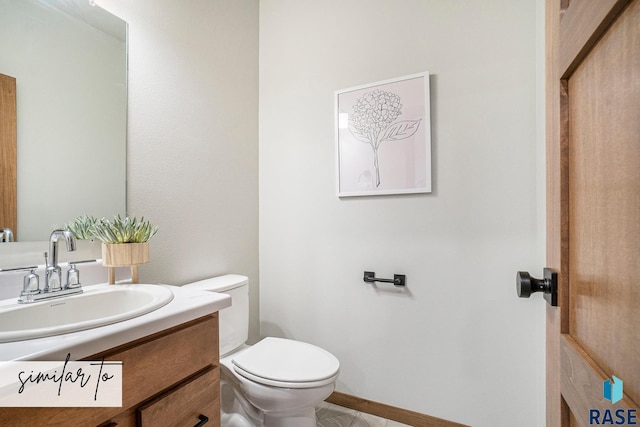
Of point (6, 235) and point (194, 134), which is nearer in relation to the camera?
point (6, 235)

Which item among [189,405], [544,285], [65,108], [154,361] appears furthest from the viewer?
[65,108]

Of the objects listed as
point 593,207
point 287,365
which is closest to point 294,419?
point 287,365

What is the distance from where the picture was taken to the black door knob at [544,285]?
59 cm

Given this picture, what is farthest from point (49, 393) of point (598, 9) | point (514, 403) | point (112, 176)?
point (514, 403)

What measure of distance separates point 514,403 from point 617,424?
1327mm

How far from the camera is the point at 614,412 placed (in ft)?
1.18

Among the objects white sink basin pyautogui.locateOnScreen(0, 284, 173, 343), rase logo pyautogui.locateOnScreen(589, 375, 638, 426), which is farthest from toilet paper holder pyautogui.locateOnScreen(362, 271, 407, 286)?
rase logo pyautogui.locateOnScreen(589, 375, 638, 426)

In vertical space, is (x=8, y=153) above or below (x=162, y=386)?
above

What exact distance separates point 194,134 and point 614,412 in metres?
1.74

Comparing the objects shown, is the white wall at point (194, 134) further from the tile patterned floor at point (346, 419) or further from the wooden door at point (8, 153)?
the tile patterned floor at point (346, 419)

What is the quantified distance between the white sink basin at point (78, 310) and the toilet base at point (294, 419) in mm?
753

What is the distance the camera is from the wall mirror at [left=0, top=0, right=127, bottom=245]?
3.33 feet

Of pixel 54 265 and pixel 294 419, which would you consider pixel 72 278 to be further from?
pixel 294 419

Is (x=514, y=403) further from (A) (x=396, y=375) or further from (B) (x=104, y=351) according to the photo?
(B) (x=104, y=351)
